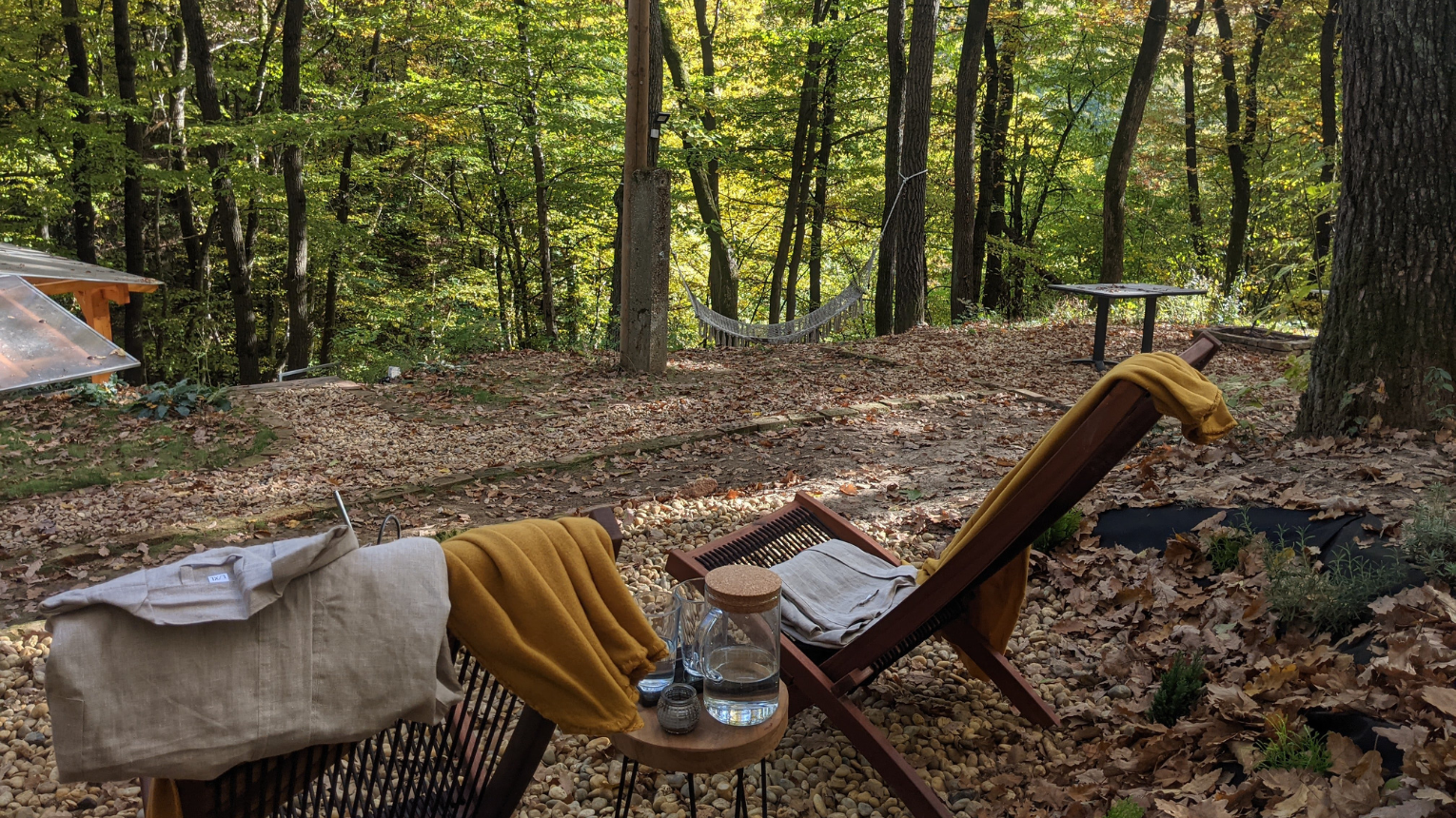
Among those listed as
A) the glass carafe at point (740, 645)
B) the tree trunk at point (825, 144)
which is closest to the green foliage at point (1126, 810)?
the glass carafe at point (740, 645)

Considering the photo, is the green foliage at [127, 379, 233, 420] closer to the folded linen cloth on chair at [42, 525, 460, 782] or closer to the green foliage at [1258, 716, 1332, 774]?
the folded linen cloth on chair at [42, 525, 460, 782]

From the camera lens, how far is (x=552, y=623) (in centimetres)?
136

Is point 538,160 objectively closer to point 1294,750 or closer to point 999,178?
point 999,178

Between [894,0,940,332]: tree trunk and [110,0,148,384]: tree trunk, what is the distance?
342 inches

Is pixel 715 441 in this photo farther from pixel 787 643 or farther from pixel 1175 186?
pixel 1175 186

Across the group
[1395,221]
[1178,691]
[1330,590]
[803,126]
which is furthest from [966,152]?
[1178,691]

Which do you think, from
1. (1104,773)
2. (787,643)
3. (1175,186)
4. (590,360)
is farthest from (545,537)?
(1175,186)

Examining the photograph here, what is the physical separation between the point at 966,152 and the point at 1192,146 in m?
5.78

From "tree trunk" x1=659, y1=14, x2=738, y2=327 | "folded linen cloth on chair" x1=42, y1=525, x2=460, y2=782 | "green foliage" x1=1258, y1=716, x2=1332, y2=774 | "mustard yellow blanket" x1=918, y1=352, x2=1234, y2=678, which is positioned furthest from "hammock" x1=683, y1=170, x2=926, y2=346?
"folded linen cloth on chair" x1=42, y1=525, x2=460, y2=782

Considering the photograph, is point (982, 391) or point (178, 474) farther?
point (982, 391)

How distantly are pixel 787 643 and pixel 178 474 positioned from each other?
4.75 metres

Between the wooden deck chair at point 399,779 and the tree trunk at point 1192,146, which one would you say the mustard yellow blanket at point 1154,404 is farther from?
the tree trunk at point 1192,146

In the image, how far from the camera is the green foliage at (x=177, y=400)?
20.6 feet

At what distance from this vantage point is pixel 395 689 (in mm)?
1207
